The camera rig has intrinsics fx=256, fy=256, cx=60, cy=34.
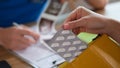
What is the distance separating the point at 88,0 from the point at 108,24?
0.54m

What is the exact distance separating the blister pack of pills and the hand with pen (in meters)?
0.33

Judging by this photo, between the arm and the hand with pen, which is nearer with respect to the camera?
the arm

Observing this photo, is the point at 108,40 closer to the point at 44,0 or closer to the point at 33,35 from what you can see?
the point at 33,35

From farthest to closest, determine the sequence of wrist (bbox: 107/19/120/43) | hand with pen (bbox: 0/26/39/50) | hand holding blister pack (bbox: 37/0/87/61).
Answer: hand with pen (bbox: 0/26/39/50), wrist (bbox: 107/19/120/43), hand holding blister pack (bbox: 37/0/87/61)

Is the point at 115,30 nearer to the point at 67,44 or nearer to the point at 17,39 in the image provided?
the point at 67,44

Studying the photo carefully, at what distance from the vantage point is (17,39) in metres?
1.09

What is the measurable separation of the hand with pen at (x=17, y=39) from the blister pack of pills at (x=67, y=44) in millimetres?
327

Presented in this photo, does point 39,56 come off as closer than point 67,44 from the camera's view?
No

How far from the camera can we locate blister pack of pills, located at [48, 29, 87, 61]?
2.51 feet

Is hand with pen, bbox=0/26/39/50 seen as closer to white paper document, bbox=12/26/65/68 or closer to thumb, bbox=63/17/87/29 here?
white paper document, bbox=12/26/65/68

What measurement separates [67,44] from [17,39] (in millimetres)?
373

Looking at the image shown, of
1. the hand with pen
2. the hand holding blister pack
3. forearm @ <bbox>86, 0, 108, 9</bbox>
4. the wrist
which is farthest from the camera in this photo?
forearm @ <bbox>86, 0, 108, 9</bbox>

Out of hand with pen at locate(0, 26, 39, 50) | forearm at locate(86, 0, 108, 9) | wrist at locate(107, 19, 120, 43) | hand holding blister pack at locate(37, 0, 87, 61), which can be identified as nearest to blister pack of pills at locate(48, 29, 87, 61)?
hand holding blister pack at locate(37, 0, 87, 61)

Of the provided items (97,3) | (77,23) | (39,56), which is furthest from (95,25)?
(97,3)
